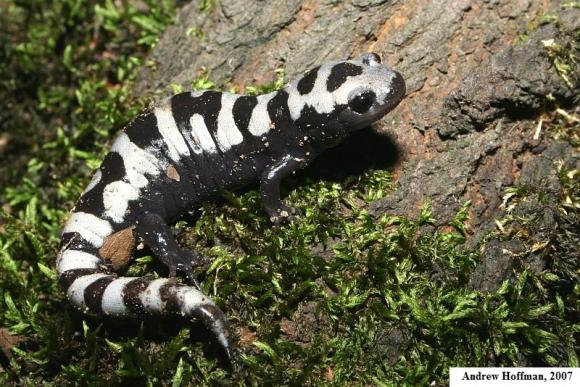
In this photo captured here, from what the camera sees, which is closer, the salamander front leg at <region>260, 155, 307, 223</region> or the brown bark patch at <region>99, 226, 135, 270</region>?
the salamander front leg at <region>260, 155, 307, 223</region>

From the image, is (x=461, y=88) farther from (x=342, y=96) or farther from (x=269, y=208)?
(x=269, y=208)

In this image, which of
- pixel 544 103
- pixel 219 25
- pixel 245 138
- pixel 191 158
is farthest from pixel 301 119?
pixel 544 103

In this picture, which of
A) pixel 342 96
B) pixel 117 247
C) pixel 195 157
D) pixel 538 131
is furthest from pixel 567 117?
pixel 117 247

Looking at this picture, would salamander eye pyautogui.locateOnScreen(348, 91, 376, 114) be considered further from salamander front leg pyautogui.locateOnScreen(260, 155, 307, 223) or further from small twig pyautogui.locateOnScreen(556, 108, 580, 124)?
small twig pyautogui.locateOnScreen(556, 108, 580, 124)

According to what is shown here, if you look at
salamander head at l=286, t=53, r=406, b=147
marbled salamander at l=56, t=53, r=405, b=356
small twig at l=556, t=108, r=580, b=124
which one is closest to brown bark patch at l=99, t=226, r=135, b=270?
marbled salamander at l=56, t=53, r=405, b=356

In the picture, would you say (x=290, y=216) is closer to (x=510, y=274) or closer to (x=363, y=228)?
(x=363, y=228)

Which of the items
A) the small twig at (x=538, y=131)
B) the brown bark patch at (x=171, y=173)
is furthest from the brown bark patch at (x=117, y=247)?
the small twig at (x=538, y=131)
